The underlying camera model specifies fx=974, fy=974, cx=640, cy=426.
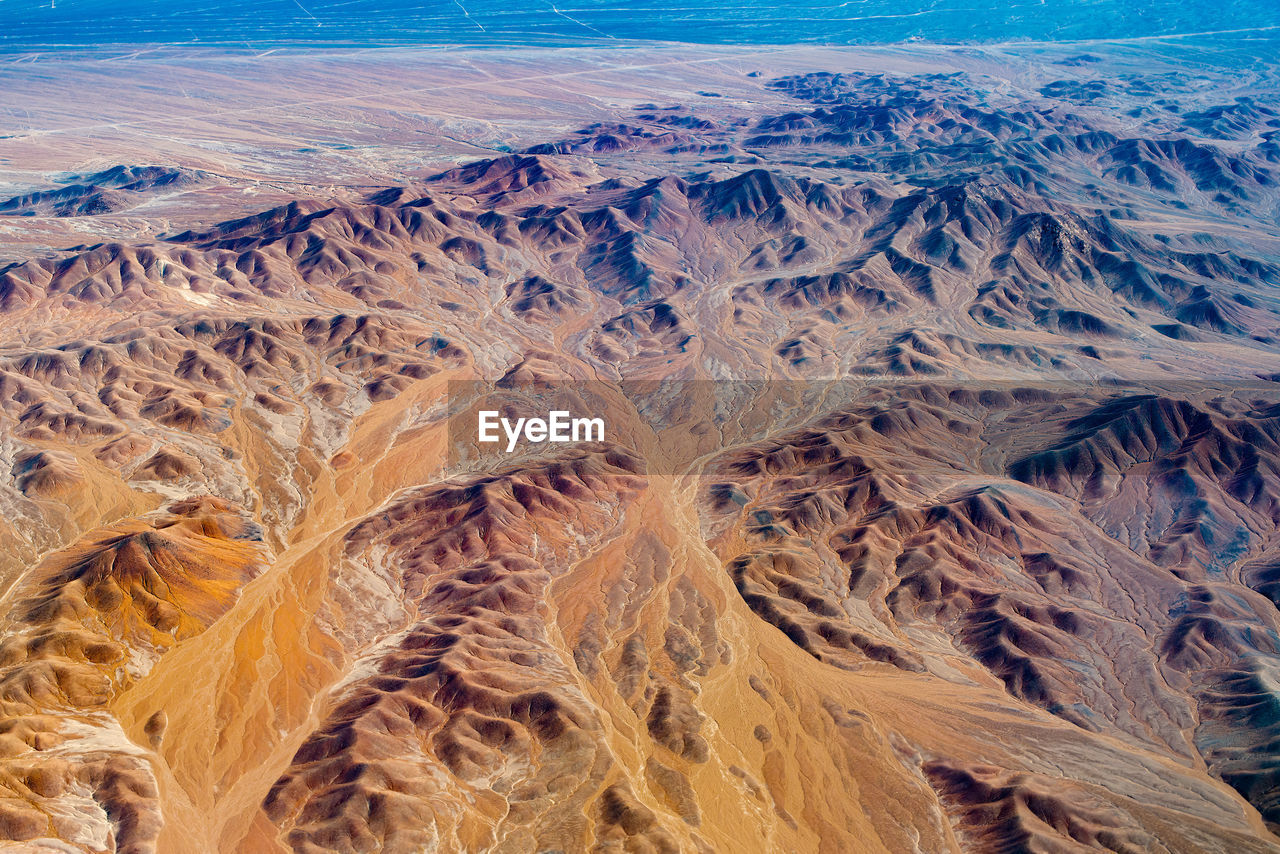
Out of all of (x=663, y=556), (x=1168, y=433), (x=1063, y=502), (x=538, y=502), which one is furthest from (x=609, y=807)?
(x=1168, y=433)

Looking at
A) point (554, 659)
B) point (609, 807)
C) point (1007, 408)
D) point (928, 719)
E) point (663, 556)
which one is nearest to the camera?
point (609, 807)

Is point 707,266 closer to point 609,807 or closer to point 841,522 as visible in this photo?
point 841,522
